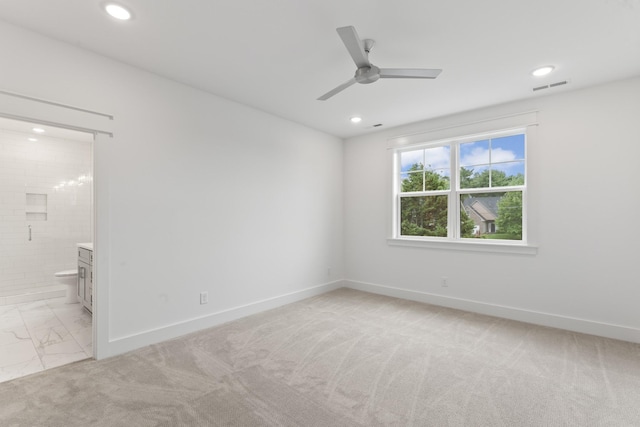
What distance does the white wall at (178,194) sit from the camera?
100 inches

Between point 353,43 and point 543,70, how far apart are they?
2.11m

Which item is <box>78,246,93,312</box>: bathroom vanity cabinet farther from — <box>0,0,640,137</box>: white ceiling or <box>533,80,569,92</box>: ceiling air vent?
<box>533,80,569,92</box>: ceiling air vent

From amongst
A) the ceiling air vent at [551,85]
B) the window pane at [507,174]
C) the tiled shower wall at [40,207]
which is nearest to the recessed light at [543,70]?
the ceiling air vent at [551,85]

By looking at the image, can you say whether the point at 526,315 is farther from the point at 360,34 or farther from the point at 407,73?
the point at 360,34

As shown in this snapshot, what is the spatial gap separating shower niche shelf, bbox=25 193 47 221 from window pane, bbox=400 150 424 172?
18.8ft

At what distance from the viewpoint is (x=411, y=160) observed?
15.4ft

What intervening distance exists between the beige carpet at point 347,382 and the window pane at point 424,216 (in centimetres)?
158

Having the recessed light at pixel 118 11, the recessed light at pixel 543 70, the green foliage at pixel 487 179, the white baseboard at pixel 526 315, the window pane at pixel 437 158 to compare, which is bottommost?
the white baseboard at pixel 526 315

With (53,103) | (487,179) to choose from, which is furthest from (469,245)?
(53,103)

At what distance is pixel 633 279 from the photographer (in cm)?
298

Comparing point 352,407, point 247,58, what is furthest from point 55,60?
point 352,407

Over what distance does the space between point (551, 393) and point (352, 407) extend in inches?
57.0

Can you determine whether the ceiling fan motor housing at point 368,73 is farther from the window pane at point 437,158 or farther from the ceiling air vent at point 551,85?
the window pane at point 437,158

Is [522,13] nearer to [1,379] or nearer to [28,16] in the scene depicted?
[28,16]
